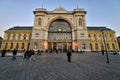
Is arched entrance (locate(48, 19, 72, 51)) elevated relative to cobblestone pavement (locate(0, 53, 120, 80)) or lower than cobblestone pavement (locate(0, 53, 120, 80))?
elevated

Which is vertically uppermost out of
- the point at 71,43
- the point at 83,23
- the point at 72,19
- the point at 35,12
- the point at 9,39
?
the point at 35,12

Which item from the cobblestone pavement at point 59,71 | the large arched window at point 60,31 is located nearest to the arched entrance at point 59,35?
the large arched window at point 60,31

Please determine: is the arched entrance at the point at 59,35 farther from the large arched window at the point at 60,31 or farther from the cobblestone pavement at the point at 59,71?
the cobblestone pavement at the point at 59,71

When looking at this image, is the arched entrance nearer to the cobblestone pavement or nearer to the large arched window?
the large arched window

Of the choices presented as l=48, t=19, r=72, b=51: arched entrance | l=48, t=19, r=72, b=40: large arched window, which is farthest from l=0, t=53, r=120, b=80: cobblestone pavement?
l=48, t=19, r=72, b=40: large arched window

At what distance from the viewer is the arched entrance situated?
1404 inches

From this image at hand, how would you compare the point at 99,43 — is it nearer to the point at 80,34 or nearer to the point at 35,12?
the point at 80,34

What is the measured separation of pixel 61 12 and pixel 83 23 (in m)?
12.4

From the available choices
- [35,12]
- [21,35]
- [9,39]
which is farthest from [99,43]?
[9,39]

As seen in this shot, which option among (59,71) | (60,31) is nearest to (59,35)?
(60,31)

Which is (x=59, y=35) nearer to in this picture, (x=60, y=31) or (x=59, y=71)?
(x=60, y=31)

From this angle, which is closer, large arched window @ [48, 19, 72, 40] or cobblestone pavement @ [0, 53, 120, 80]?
cobblestone pavement @ [0, 53, 120, 80]

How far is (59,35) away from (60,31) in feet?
6.60

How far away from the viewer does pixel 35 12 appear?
37375 millimetres
